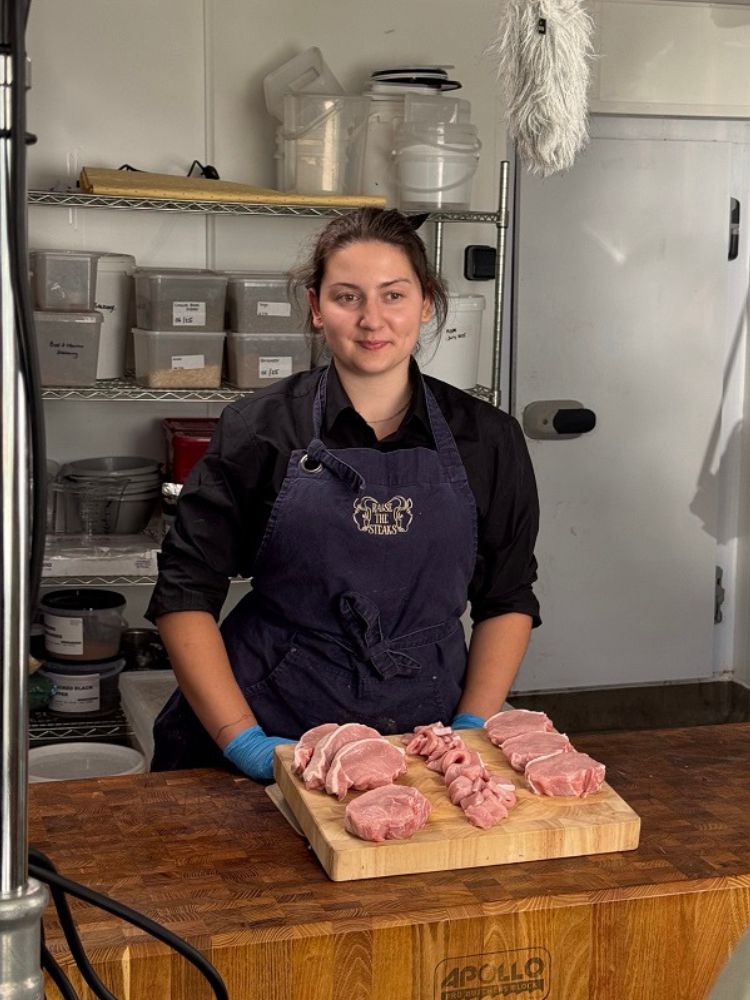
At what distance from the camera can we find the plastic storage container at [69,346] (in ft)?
10.6

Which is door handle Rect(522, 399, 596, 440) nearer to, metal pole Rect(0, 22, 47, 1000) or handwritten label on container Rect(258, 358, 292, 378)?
handwritten label on container Rect(258, 358, 292, 378)

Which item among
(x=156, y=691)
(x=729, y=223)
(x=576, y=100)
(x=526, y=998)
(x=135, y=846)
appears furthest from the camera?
(x=729, y=223)

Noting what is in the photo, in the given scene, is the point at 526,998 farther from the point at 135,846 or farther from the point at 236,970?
the point at 135,846

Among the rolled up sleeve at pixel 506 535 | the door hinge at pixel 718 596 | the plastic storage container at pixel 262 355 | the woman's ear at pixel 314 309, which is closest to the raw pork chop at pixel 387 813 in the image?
the rolled up sleeve at pixel 506 535

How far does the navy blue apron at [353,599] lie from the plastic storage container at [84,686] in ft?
4.76

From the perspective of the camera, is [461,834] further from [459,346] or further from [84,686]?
[459,346]

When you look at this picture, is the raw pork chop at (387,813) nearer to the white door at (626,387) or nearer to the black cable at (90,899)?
the black cable at (90,899)

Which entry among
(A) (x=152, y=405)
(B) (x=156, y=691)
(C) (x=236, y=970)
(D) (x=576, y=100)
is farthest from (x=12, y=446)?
(A) (x=152, y=405)

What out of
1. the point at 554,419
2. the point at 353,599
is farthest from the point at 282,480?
the point at 554,419

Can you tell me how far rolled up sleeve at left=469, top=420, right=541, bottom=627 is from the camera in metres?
2.09

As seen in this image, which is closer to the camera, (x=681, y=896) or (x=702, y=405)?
(x=681, y=896)

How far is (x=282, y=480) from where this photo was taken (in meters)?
1.99

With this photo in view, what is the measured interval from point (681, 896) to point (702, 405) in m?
3.03

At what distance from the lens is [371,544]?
76.7 inches
